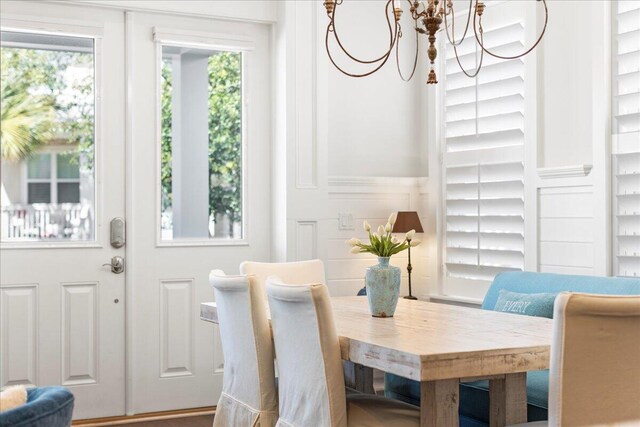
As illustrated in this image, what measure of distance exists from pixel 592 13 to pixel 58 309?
Result: 130 inches

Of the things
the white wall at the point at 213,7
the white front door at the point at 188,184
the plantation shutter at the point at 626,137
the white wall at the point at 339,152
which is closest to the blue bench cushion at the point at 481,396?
the plantation shutter at the point at 626,137

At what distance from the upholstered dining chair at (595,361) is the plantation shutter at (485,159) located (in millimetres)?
2424

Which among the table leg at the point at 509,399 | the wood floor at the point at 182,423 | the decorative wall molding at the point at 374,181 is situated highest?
the decorative wall molding at the point at 374,181

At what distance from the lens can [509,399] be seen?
2.96 meters

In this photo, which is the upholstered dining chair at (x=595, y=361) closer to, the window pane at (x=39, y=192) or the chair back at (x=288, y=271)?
the chair back at (x=288, y=271)

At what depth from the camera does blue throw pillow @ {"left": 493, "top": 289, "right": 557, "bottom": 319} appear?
3750 mm

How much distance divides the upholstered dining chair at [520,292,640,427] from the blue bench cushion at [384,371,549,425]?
996mm

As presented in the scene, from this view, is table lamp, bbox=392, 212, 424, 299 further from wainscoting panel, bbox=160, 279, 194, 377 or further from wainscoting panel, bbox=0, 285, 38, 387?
wainscoting panel, bbox=0, 285, 38, 387

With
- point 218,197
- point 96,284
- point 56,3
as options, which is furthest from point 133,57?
point 96,284

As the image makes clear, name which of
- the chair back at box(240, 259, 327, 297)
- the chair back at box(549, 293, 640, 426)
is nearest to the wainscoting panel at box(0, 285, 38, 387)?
the chair back at box(240, 259, 327, 297)

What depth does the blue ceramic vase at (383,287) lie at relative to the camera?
3.35 meters

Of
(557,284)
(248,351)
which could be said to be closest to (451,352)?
(248,351)

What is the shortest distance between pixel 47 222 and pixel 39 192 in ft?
0.58

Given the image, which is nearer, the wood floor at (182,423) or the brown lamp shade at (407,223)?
the wood floor at (182,423)
